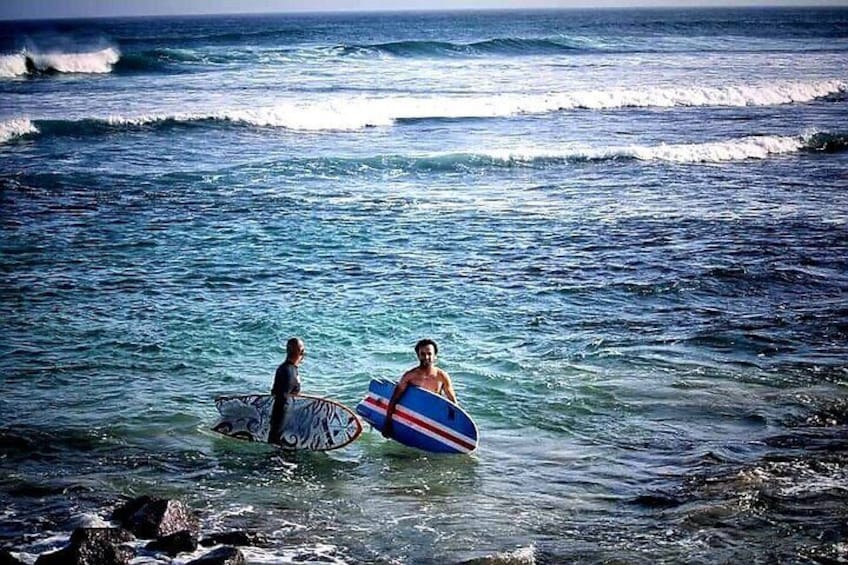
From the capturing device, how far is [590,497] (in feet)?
34.9

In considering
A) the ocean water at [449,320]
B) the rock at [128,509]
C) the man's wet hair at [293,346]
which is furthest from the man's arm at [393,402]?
the rock at [128,509]

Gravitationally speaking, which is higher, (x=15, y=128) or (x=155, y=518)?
(x=15, y=128)

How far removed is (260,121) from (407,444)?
2655 centimetres

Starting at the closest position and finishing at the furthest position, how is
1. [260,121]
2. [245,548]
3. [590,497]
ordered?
1. [245,548]
2. [590,497]
3. [260,121]

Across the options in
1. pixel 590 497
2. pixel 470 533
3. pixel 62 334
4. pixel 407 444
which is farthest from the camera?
pixel 62 334

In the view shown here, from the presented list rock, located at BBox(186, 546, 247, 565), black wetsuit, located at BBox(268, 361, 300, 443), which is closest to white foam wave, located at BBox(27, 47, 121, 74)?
black wetsuit, located at BBox(268, 361, 300, 443)

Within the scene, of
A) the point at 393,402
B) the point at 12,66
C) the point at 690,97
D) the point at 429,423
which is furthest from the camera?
the point at 12,66

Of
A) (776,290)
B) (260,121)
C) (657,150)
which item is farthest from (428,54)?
(776,290)

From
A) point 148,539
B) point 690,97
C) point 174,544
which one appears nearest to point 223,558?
point 174,544

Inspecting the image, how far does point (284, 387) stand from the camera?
1211cm

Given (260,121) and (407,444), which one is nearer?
(407,444)

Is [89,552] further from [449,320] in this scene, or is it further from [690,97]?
[690,97]

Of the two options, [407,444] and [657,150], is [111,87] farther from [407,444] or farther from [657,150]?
[407,444]

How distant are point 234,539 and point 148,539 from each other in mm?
742
